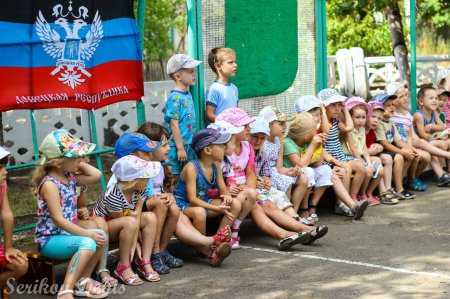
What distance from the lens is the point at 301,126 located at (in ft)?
27.8

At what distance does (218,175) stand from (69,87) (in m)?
1.49

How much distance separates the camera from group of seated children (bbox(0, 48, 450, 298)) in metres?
6.09

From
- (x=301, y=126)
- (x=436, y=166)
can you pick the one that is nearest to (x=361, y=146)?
(x=301, y=126)

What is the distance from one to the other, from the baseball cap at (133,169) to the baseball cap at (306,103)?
2689 mm

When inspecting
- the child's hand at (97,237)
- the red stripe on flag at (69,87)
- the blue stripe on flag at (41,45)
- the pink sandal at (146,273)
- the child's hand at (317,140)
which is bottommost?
the pink sandal at (146,273)

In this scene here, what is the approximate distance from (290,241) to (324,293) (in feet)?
4.00

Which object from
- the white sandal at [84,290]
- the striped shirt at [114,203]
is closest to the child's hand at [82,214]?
the striped shirt at [114,203]

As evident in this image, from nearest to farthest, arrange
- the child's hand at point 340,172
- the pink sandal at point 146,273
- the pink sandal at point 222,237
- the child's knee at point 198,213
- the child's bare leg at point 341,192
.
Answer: the pink sandal at point 146,273
the pink sandal at point 222,237
the child's knee at point 198,213
the child's bare leg at point 341,192
the child's hand at point 340,172

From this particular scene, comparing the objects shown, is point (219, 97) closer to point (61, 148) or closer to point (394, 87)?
point (61, 148)

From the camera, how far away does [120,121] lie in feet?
33.6

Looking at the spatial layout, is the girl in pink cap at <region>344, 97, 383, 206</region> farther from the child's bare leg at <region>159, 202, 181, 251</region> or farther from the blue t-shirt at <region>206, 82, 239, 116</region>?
the child's bare leg at <region>159, 202, 181, 251</region>

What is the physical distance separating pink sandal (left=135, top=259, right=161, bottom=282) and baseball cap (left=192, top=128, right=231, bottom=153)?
46.3 inches

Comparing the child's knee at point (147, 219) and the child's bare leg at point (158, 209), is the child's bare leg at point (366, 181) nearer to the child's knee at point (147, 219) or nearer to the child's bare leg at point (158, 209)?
the child's bare leg at point (158, 209)

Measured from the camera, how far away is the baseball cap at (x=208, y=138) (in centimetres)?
727
